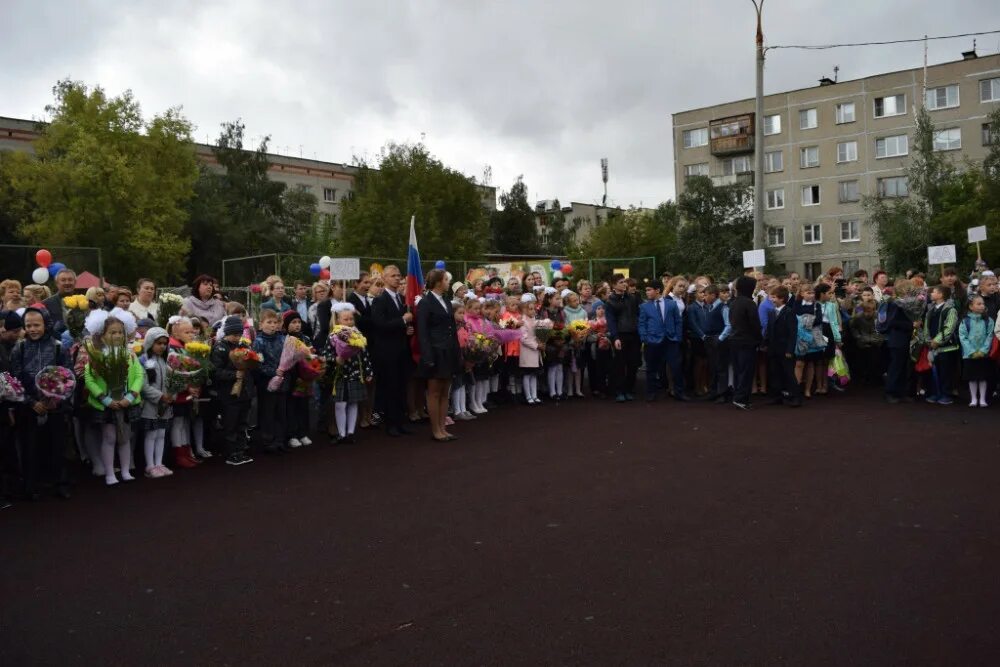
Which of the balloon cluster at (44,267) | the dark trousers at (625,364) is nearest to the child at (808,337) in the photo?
the dark trousers at (625,364)

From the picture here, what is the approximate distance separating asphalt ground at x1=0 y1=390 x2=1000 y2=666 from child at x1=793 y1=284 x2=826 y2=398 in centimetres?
374

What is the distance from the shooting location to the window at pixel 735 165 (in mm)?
60688

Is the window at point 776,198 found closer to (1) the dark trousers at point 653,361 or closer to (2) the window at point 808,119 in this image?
(2) the window at point 808,119

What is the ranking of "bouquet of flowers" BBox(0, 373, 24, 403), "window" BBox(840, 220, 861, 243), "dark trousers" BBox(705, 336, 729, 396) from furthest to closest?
"window" BBox(840, 220, 861, 243) → "dark trousers" BBox(705, 336, 729, 396) → "bouquet of flowers" BBox(0, 373, 24, 403)

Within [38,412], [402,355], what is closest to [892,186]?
[402,355]

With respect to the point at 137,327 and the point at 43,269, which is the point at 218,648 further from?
the point at 43,269

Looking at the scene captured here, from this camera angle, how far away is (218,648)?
4.16 meters

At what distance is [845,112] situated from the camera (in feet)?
182

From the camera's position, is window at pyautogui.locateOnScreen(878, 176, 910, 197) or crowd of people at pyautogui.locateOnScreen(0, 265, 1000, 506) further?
window at pyautogui.locateOnScreen(878, 176, 910, 197)

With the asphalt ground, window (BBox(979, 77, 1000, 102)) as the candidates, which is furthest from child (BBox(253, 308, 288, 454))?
window (BBox(979, 77, 1000, 102))

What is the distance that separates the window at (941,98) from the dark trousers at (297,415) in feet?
176

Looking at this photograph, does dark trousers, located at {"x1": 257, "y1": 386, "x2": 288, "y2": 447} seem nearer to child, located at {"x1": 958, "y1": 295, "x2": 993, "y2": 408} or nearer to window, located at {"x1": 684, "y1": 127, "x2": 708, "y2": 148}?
child, located at {"x1": 958, "y1": 295, "x2": 993, "y2": 408}

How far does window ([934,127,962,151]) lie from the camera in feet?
167

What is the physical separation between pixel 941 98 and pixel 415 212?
114 ft
